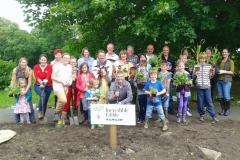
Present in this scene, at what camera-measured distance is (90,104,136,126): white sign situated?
7195 millimetres

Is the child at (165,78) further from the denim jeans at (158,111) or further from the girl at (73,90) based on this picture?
the girl at (73,90)

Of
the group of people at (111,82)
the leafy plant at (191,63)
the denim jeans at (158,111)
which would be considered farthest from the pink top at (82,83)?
the leafy plant at (191,63)

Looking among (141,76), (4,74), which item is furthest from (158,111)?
(4,74)

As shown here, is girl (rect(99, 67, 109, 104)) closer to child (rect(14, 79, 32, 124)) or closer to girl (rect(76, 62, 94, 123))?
girl (rect(76, 62, 94, 123))

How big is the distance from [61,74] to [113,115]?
2.44 metres

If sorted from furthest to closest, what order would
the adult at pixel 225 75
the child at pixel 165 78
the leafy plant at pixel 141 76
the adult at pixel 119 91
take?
the adult at pixel 225 75 < the child at pixel 165 78 < the leafy plant at pixel 141 76 < the adult at pixel 119 91

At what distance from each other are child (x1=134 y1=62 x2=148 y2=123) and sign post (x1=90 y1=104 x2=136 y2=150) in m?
2.41

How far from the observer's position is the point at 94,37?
14375mm

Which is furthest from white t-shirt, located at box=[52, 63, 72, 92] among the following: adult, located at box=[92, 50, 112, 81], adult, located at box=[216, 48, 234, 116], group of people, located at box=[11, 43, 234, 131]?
adult, located at box=[216, 48, 234, 116]

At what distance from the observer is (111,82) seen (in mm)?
9570

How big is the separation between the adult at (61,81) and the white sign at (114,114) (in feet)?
6.41

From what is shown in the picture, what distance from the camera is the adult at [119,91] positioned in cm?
890

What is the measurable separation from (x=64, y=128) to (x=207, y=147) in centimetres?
314

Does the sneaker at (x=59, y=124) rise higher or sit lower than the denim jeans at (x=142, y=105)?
lower
